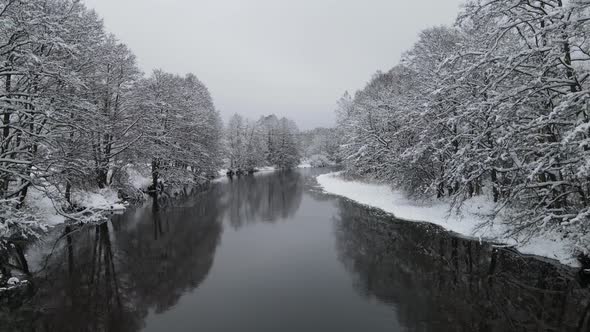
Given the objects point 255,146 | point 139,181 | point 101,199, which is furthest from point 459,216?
point 255,146

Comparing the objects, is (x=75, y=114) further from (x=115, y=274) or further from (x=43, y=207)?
(x=115, y=274)

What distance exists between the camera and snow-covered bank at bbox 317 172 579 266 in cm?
1128

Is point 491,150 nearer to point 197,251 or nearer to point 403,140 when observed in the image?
point 197,251

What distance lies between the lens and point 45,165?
13164 mm

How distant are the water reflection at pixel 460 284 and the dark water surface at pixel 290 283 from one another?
4 centimetres

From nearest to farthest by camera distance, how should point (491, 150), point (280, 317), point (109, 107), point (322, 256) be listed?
point (280, 317) → point (491, 150) → point (322, 256) → point (109, 107)

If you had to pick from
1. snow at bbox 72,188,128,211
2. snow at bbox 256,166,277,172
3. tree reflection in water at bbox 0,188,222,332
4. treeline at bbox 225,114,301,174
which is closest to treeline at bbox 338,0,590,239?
tree reflection in water at bbox 0,188,222,332

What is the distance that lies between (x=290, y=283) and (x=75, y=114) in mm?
13182

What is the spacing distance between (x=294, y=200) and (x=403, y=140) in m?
10.3

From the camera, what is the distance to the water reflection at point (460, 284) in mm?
7727

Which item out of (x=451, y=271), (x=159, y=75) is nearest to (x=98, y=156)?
(x=159, y=75)

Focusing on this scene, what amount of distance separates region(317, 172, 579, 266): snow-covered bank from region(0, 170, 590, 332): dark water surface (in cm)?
68

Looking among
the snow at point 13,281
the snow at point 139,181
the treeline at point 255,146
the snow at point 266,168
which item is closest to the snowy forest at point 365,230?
the snow at point 13,281

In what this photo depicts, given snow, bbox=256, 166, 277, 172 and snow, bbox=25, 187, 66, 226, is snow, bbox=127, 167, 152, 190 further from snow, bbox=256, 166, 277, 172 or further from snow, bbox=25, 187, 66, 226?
snow, bbox=256, 166, 277, 172
